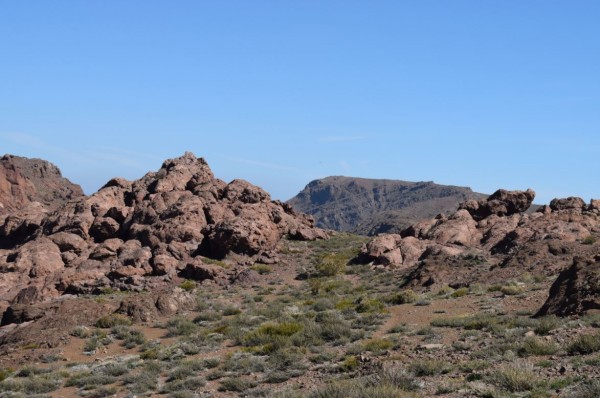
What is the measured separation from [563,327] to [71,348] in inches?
728

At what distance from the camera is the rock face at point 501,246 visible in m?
31.7

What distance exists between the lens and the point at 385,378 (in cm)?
1343

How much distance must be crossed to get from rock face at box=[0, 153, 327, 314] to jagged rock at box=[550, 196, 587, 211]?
71.2 feet

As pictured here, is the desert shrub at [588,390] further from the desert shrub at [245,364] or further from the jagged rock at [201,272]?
the jagged rock at [201,272]

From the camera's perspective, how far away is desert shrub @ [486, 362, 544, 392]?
12.1 meters

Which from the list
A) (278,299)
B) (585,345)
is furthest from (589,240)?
(585,345)

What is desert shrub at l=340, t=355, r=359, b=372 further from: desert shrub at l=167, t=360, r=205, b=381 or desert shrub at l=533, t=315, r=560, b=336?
desert shrub at l=533, t=315, r=560, b=336

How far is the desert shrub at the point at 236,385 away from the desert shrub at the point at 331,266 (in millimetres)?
26185

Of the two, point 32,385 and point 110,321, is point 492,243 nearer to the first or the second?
point 110,321

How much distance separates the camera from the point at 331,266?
43.0 meters

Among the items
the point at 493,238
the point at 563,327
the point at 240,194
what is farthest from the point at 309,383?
the point at 240,194

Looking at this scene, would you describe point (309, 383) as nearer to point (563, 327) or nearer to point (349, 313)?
point (563, 327)

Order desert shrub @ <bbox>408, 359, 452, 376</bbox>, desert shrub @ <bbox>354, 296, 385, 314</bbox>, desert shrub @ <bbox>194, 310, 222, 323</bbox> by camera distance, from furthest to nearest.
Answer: desert shrub @ <bbox>194, 310, 222, 323</bbox>
desert shrub @ <bbox>354, 296, 385, 314</bbox>
desert shrub @ <bbox>408, 359, 452, 376</bbox>

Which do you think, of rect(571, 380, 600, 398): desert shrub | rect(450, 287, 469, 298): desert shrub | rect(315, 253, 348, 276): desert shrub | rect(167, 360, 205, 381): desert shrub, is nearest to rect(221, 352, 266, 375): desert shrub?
rect(167, 360, 205, 381): desert shrub
